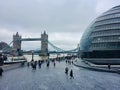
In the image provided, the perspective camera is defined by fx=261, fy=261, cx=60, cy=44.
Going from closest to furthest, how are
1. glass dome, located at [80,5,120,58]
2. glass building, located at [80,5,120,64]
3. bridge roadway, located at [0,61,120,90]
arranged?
bridge roadway, located at [0,61,120,90]
glass building, located at [80,5,120,64]
glass dome, located at [80,5,120,58]

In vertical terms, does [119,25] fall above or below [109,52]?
above

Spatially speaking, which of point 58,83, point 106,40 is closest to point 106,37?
point 106,40

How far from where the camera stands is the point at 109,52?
217ft

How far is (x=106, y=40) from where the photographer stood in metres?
66.8

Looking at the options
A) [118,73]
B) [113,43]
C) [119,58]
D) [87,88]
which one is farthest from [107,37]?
[87,88]

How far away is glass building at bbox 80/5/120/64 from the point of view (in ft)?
214

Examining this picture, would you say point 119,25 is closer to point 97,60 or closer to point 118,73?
point 97,60

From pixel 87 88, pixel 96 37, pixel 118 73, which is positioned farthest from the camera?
pixel 96 37

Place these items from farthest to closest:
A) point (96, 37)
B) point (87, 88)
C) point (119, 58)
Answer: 1. point (96, 37)
2. point (119, 58)
3. point (87, 88)

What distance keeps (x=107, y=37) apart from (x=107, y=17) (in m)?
7.08

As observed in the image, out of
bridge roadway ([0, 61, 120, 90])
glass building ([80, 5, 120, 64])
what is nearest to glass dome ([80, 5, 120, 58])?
glass building ([80, 5, 120, 64])

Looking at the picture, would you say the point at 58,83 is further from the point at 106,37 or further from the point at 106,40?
the point at 106,37

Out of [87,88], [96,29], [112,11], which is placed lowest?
[87,88]

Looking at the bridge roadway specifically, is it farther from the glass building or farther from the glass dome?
the glass dome
